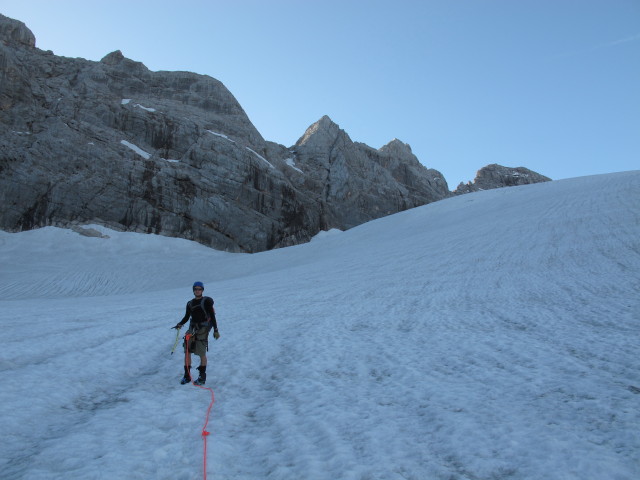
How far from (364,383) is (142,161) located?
54242 millimetres

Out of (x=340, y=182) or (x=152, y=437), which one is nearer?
(x=152, y=437)

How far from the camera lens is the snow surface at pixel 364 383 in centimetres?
394

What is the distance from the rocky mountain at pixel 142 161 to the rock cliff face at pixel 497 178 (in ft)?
198

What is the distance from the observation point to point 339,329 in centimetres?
981

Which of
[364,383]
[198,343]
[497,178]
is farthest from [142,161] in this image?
[497,178]

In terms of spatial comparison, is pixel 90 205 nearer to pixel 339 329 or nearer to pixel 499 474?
pixel 339 329

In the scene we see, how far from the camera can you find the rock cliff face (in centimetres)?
12069

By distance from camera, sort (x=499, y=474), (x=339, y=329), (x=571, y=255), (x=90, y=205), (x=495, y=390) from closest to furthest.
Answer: (x=499, y=474) < (x=495, y=390) < (x=339, y=329) < (x=571, y=255) < (x=90, y=205)

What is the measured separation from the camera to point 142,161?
52.6 m

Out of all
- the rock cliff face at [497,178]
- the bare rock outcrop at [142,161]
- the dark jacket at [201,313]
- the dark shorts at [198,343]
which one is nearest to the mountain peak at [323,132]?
the bare rock outcrop at [142,161]

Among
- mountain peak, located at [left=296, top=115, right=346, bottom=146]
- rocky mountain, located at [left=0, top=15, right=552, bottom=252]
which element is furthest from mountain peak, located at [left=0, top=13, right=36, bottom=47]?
mountain peak, located at [left=296, top=115, right=346, bottom=146]

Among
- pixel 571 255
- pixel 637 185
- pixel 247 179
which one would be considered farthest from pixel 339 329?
pixel 247 179

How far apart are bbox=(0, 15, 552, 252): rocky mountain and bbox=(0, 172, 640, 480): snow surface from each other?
3783 centimetres

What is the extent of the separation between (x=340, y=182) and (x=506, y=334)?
232 ft
